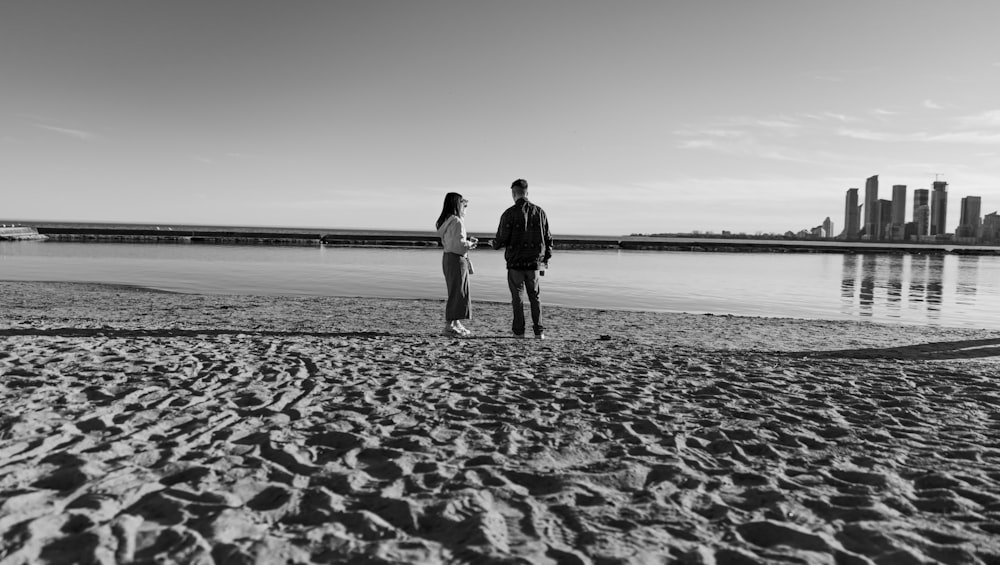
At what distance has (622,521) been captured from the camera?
2.94m

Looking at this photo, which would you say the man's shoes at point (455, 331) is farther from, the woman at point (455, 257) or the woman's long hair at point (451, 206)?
the woman's long hair at point (451, 206)

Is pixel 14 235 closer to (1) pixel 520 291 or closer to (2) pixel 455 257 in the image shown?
(2) pixel 455 257

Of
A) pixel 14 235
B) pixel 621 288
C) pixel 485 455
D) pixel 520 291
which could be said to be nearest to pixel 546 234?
pixel 520 291

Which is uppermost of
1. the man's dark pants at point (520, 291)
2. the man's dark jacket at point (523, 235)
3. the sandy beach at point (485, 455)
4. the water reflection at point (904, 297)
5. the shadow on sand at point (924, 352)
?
the man's dark jacket at point (523, 235)

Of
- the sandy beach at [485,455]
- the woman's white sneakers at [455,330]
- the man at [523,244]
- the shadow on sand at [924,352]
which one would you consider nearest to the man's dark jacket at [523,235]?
the man at [523,244]

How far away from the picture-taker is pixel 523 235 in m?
8.48

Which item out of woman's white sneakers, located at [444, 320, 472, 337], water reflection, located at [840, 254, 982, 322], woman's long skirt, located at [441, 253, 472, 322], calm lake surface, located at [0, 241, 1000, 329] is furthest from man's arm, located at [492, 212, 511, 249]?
water reflection, located at [840, 254, 982, 322]

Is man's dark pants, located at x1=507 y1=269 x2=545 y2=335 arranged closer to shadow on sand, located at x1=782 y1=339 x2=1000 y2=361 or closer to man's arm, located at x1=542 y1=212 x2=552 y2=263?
man's arm, located at x1=542 y1=212 x2=552 y2=263

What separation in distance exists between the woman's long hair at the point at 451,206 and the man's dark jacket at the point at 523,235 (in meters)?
0.66

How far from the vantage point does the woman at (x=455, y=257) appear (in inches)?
340

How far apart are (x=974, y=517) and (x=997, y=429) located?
1944 millimetres

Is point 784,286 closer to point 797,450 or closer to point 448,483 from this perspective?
point 797,450

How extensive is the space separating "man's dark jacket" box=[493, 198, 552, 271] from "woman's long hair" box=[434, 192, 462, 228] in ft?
2.17

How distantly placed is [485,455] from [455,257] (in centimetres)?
530
